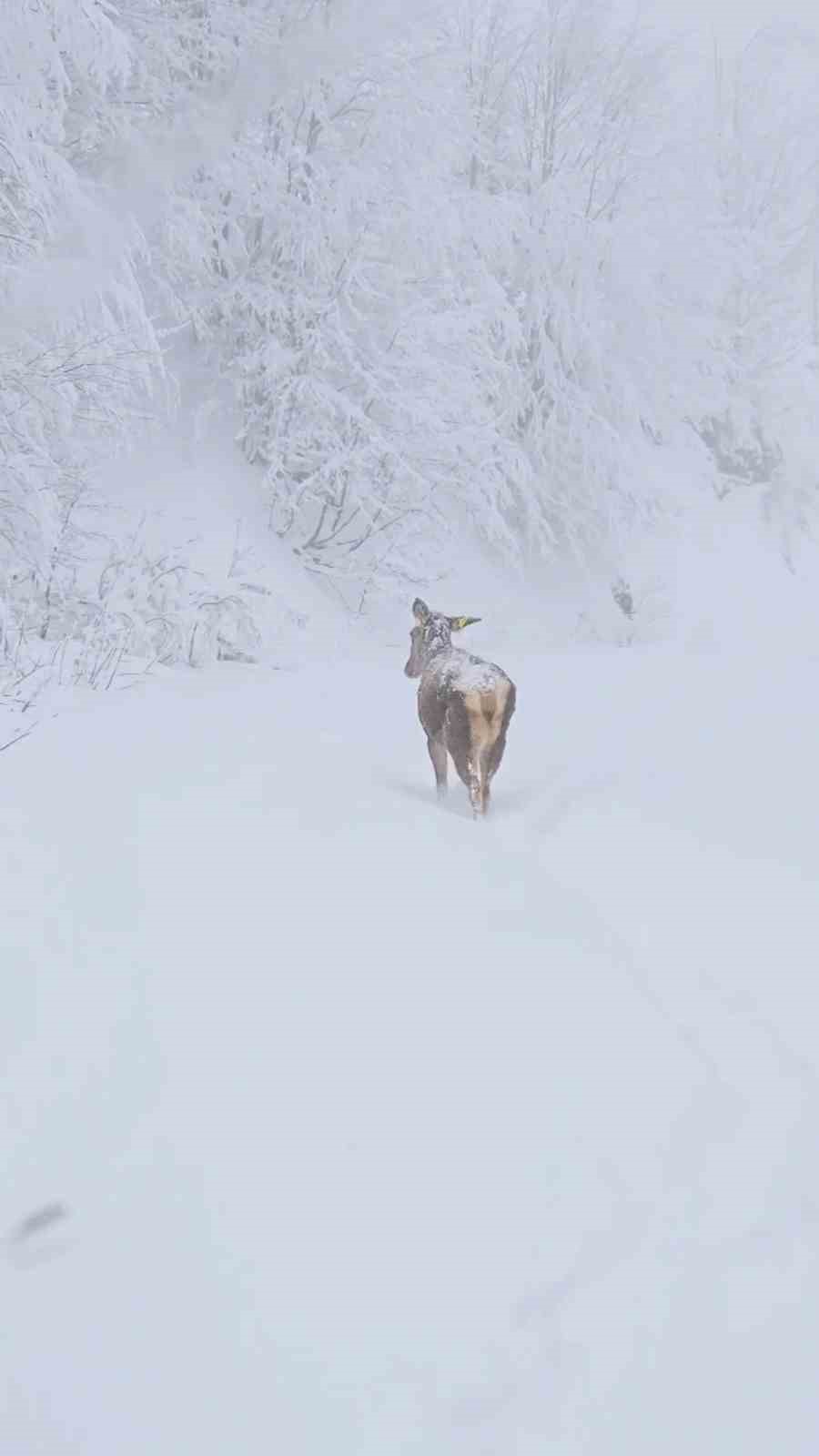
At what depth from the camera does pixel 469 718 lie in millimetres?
5914

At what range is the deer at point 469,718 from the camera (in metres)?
5.89

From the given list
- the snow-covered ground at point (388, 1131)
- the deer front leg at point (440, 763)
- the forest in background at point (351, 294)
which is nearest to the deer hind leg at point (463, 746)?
the deer front leg at point (440, 763)

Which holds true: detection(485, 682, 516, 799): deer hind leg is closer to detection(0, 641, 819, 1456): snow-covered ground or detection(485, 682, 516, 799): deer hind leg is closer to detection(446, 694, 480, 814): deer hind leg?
detection(446, 694, 480, 814): deer hind leg

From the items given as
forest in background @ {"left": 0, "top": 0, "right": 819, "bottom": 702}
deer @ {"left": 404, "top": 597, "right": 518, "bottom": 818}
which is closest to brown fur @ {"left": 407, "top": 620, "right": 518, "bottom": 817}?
deer @ {"left": 404, "top": 597, "right": 518, "bottom": 818}

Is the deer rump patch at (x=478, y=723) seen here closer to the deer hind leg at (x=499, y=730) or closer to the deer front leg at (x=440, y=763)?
the deer hind leg at (x=499, y=730)

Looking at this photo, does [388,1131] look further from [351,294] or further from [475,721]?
[351,294]

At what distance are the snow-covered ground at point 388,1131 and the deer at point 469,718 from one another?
2.68ft

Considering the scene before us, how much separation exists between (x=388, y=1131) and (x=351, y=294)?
1252 centimetres

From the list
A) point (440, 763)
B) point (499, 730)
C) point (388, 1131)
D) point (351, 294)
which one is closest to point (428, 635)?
point (440, 763)

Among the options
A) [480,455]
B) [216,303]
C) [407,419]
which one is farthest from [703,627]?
[216,303]

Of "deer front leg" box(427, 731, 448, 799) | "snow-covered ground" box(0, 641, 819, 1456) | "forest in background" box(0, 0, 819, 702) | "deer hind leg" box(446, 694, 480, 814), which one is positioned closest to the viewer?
"snow-covered ground" box(0, 641, 819, 1456)

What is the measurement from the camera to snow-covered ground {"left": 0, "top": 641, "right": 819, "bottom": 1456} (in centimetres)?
177

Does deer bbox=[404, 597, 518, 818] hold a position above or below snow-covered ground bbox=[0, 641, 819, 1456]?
below

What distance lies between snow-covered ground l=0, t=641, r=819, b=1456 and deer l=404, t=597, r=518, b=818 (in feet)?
2.68
